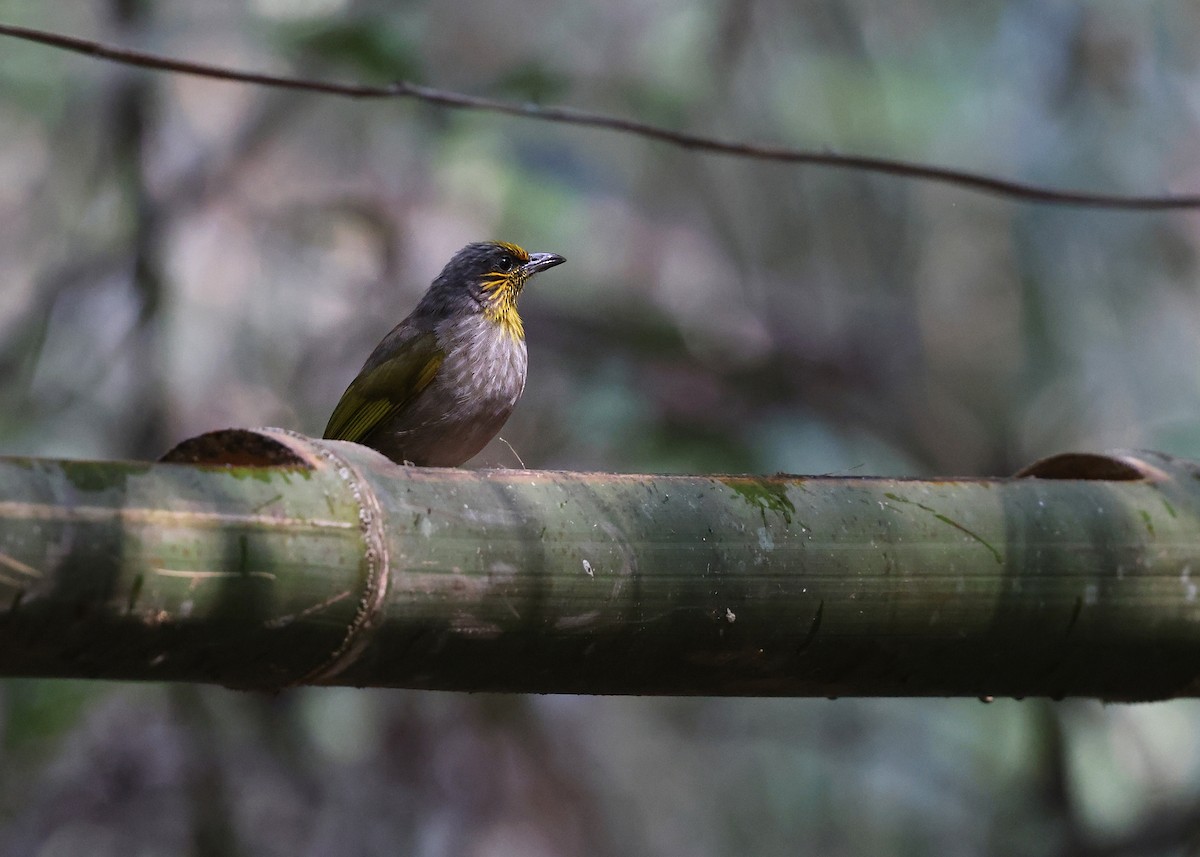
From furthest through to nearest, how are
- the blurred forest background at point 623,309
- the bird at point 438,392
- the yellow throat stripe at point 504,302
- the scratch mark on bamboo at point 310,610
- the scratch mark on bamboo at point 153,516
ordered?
the blurred forest background at point 623,309 → the yellow throat stripe at point 504,302 → the bird at point 438,392 → the scratch mark on bamboo at point 310,610 → the scratch mark on bamboo at point 153,516

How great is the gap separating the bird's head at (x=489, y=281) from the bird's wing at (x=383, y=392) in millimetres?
312

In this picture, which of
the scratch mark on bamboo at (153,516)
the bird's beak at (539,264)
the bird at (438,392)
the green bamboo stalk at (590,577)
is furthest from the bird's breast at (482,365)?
the scratch mark on bamboo at (153,516)

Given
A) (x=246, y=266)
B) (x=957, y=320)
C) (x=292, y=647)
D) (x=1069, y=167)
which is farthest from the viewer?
(x=957, y=320)

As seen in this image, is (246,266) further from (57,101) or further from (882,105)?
(882,105)

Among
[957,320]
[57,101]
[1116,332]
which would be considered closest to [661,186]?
[957,320]

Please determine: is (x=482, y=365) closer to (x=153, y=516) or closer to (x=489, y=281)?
(x=489, y=281)

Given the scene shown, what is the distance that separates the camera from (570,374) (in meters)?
6.95

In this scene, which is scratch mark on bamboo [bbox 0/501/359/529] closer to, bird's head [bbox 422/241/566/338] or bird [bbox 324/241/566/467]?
bird [bbox 324/241/566/467]

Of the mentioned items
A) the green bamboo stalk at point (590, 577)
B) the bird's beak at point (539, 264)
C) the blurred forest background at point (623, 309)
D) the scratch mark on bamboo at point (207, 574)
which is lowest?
the blurred forest background at point (623, 309)

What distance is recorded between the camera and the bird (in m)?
4.30

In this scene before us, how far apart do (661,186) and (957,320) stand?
6.20 feet

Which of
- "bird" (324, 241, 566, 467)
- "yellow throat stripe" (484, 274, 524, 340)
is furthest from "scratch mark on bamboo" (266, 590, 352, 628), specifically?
"yellow throat stripe" (484, 274, 524, 340)

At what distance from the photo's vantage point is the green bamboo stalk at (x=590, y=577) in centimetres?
160

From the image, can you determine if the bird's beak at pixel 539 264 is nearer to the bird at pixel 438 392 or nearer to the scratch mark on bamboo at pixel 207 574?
the bird at pixel 438 392
